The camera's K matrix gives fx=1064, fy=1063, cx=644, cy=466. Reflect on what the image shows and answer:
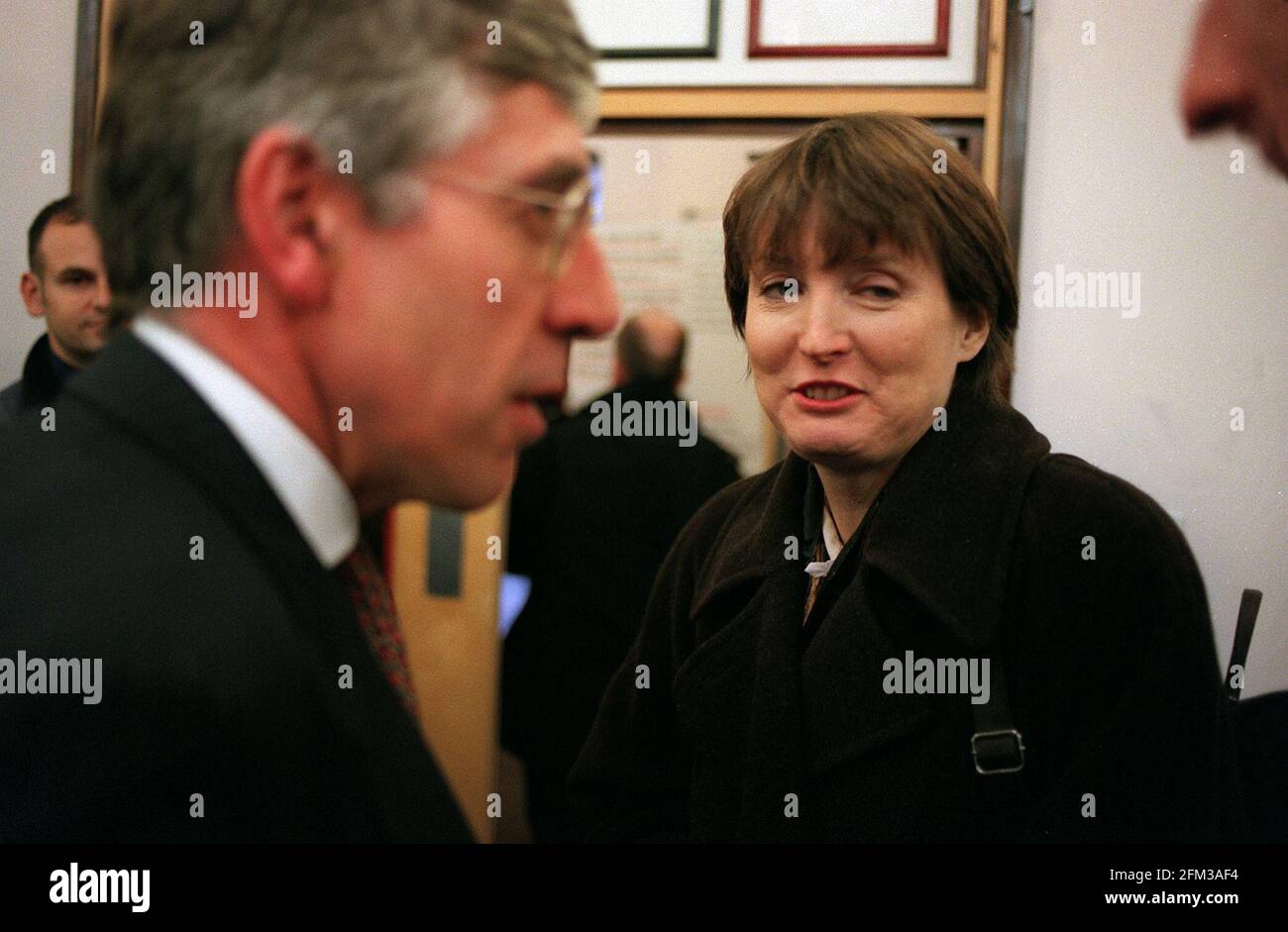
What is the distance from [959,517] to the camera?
99 cm

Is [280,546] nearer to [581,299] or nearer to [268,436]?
[268,436]

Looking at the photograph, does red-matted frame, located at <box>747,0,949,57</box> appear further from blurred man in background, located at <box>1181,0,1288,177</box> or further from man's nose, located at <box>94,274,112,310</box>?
man's nose, located at <box>94,274,112,310</box>

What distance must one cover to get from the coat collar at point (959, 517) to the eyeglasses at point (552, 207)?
37 centimetres

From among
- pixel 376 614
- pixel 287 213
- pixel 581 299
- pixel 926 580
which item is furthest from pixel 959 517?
pixel 287 213

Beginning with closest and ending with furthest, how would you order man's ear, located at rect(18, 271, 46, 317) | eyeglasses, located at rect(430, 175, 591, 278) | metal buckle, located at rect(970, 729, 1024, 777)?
eyeglasses, located at rect(430, 175, 591, 278), metal buckle, located at rect(970, 729, 1024, 777), man's ear, located at rect(18, 271, 46, 317)

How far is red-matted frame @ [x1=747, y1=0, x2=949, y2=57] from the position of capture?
116cm

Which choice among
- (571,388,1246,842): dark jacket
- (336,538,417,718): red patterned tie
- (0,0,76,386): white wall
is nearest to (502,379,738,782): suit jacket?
(571,388,1246,842): dark jacket

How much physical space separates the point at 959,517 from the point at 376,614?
Result: 54 cm

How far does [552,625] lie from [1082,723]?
55 centimetres

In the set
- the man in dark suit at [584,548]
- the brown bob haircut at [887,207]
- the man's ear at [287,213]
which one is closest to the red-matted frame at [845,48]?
the brown bob haircut at [887,207]

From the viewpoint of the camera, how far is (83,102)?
1.19 metres

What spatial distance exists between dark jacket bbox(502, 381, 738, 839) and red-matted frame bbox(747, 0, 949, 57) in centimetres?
42

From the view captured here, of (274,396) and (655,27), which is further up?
(655,27)

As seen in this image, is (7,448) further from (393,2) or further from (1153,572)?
(1153,572)
